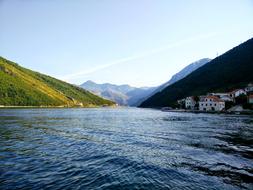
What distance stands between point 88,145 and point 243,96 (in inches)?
6493

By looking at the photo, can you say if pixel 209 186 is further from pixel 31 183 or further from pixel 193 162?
pixel 31 183

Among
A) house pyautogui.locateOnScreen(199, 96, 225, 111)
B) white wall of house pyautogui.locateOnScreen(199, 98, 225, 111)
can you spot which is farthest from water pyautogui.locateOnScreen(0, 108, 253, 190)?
house pyautogui.locateOnScreen(199, 96, 225, 111)

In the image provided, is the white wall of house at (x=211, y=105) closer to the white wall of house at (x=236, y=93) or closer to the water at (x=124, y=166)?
the white wall of house at (x=236, y=93)

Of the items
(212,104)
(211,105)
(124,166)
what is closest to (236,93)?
(212,104)

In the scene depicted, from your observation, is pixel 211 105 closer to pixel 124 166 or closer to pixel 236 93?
pixel 236 93

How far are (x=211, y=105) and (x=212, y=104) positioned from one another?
1.17 meters

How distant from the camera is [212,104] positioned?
180m

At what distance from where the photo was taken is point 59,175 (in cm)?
2211

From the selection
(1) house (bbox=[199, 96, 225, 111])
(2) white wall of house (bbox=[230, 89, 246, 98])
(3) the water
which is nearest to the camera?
(3) the water

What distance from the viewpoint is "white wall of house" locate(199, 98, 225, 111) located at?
17725 centimetres

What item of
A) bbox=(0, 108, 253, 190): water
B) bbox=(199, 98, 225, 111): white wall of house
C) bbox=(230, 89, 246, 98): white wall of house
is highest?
bbox=(230, 89, 246, 98): white wall of house

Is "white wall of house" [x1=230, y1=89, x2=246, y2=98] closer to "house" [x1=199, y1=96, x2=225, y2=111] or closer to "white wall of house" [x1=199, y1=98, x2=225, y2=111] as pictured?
"house" [x1=199, y1=96, x2=225, y2=111]

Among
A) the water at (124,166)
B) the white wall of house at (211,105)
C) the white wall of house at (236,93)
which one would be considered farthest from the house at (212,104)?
the water at (124,166)

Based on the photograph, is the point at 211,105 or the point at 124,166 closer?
the point at 124,166
